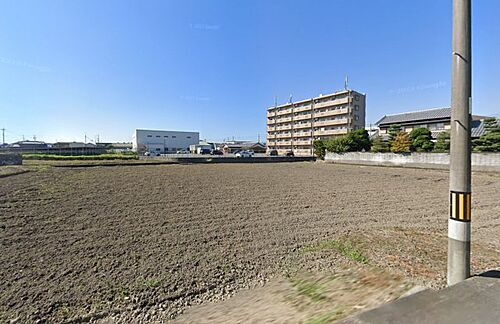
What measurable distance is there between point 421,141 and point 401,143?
138cm

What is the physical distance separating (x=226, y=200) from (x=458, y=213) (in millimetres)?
5668

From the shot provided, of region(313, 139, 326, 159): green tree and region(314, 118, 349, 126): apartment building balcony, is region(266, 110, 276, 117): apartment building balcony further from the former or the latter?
region(313, 139, 326, 159): green tree

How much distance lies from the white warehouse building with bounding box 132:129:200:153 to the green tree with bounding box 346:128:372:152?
163 ft

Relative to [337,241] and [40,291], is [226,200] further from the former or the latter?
[40,291]

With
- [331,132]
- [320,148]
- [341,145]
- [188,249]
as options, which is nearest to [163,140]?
[331,132]

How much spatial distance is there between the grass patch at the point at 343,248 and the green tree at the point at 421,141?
2001cm

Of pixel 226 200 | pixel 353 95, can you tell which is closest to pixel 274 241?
pixel 226 200

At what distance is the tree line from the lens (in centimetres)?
1662

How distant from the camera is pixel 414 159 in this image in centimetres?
1997

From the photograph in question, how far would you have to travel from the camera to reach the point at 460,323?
1.73 meters

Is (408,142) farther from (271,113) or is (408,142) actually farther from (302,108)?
(271,113)

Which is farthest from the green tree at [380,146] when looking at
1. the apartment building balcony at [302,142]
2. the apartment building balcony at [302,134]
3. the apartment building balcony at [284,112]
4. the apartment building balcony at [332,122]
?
the apartment building balcony at [284,112]

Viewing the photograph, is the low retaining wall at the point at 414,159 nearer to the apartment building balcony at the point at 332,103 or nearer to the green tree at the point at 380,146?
the green tree at the point at 380,146

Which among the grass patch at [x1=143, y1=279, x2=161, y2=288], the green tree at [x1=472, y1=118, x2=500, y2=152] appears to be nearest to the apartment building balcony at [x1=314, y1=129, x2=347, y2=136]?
the green tree at [x1=472, y1=118, x2=500, y2=152]
